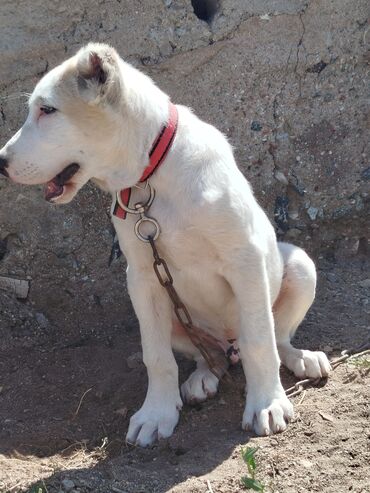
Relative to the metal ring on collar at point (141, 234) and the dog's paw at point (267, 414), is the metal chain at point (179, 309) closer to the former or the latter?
the metal ring on collar at point (141, 234)

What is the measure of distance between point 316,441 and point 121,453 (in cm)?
89

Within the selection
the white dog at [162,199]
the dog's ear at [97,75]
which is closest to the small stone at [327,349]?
the white dog at [162,199]

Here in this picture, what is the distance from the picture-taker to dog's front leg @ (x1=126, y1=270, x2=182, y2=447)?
4371 millimetres

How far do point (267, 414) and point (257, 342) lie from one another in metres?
0.32

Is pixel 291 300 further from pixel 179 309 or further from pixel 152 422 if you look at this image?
→ pixel 152 422

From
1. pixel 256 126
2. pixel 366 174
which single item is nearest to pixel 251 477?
pixel 256 126

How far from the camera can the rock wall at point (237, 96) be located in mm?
5406

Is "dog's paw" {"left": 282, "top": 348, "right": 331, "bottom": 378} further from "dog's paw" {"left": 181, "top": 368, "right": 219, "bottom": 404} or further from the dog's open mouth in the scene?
the dog's open mouth

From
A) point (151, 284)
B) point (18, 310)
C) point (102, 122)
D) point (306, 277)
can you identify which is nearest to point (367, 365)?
point (306, 277)

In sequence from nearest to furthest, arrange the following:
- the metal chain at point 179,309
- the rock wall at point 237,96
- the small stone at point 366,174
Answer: the metal chain at point 179,309, the rock wall at point 237,96, the small stone at point 366,174

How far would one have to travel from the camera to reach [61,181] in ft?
13.3

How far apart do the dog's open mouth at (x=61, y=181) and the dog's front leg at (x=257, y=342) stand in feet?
2.68

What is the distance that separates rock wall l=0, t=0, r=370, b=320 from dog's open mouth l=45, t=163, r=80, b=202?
4.55 feet

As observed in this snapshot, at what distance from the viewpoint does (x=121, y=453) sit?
4.27 meters
